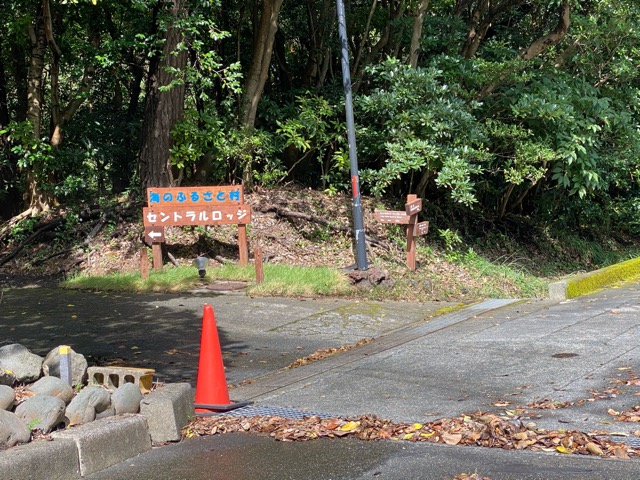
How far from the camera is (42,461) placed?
5.08 m

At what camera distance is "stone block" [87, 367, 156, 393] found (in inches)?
259

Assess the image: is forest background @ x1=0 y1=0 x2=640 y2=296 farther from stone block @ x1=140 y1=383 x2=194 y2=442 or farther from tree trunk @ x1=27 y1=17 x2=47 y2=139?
stone block @ x1=140 y1=383 x2=194 y2=442

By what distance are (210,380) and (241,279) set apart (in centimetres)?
728

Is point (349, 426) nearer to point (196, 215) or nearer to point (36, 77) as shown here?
point (196, 215)

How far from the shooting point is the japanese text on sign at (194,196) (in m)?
14.8

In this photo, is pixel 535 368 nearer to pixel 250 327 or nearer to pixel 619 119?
pixel 250 327

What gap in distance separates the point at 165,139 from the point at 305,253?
11.8 ft

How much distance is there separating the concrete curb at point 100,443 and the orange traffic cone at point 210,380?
258mm

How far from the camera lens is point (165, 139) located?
658 inches

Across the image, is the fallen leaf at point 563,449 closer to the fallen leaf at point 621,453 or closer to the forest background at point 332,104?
the fallen leaf at point 621,453

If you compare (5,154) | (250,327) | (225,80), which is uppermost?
(225,80)

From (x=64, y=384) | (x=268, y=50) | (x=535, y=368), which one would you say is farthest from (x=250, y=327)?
(x=268, y=50)

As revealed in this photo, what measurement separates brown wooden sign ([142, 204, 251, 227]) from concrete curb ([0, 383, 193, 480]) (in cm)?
830

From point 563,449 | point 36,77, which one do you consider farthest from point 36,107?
point 563,449
